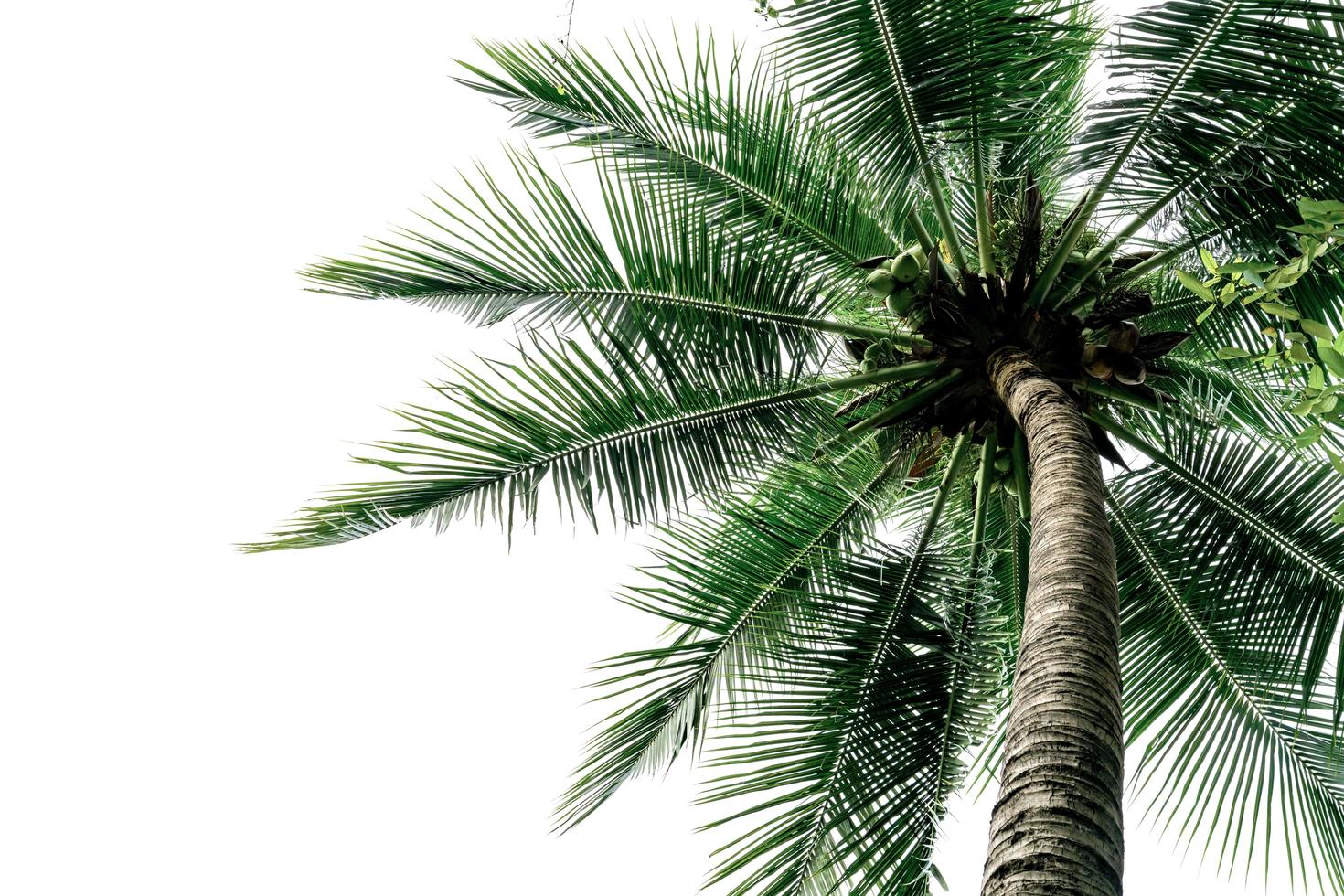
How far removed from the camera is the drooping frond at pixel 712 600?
16.3ft

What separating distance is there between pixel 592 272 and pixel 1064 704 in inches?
116

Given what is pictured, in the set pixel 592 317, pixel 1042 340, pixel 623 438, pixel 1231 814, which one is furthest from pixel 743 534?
pixel 1231 814

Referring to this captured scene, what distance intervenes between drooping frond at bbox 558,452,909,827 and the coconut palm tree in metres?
0.02

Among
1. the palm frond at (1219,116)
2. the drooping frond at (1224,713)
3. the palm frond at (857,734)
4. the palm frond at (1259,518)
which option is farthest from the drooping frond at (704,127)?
the drooping frond at (1224,713)

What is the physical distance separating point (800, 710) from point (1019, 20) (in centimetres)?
309

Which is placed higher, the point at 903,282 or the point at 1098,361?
the point at 903,282

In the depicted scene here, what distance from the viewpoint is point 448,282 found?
4891 millimetres

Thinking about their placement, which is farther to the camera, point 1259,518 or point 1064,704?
point 1259,518

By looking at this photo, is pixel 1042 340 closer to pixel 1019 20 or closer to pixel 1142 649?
pixel 1019 20

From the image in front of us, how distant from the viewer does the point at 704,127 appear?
5.33 metres

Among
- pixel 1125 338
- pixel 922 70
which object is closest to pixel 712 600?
pixel 1125 338

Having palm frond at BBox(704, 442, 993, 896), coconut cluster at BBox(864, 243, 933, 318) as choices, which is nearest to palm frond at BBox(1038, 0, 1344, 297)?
coconut cluster at BBox(864, 243, 933, 318)

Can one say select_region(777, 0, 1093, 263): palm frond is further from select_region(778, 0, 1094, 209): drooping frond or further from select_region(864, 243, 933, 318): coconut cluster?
select_region(864, 243, 933, 318): coconut cluster

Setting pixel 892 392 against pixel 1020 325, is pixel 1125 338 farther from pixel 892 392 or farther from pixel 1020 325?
pixel 892 392
